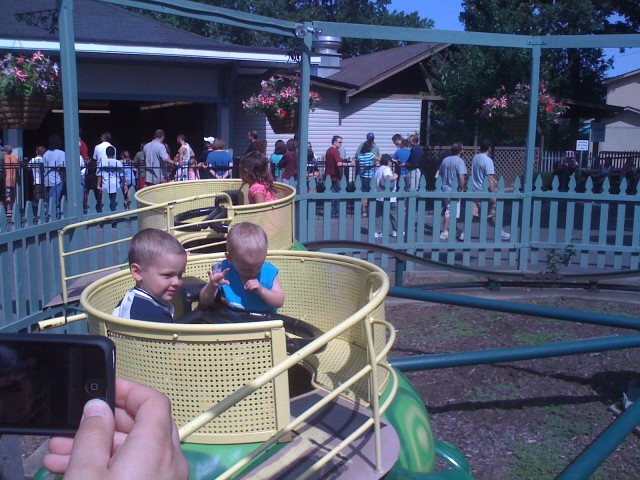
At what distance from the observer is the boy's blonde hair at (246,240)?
336 centimetres

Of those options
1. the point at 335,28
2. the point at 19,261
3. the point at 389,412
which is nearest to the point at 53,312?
the point at 19,261

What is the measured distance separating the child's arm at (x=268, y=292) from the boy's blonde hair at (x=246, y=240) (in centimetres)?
14

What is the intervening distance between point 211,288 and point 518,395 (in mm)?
2745

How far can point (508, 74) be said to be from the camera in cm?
2445

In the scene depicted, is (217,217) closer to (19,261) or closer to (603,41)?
(19,261)

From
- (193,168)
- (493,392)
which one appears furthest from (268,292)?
(193,168)

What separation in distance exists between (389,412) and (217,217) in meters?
Answer: 2.82

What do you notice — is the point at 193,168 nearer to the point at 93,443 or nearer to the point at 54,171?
the point at 54,171

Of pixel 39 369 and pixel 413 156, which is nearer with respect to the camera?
pixel 39 369

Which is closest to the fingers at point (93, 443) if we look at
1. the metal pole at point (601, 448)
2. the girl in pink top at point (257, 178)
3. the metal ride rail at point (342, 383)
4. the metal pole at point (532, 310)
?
the metal ride rail at point (342, 383)

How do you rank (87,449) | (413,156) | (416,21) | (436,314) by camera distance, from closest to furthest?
(87,449) → (436,314) → (413,156) → (416,21)

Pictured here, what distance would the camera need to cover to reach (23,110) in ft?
27.1

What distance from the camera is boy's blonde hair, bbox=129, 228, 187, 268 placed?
296 cm

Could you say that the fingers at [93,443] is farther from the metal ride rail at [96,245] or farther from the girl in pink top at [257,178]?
the girl in pink top at [257,178]
